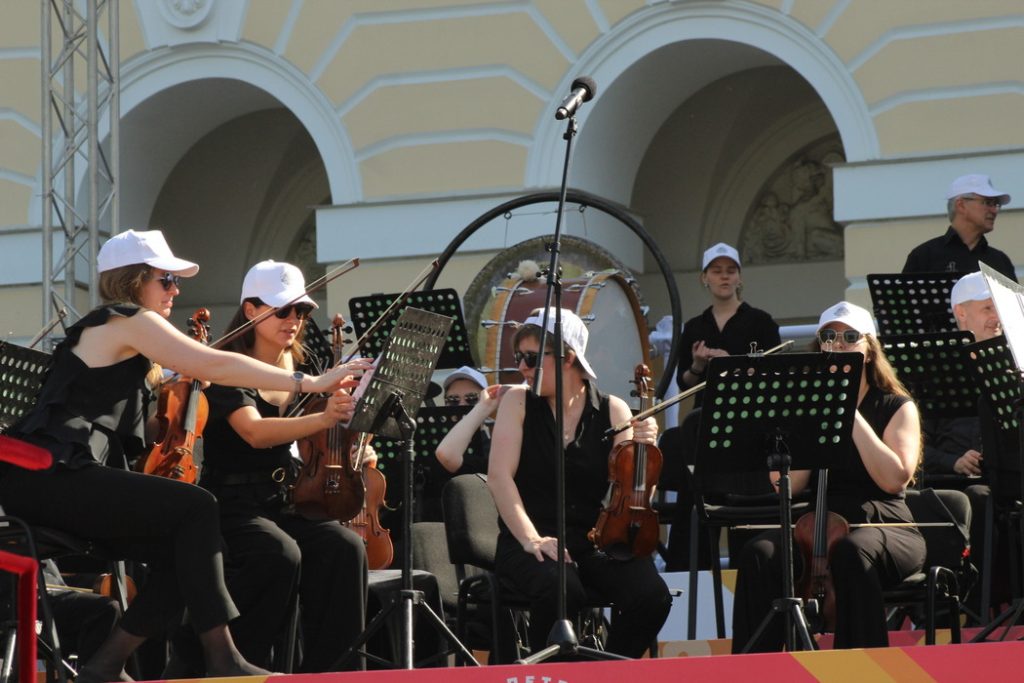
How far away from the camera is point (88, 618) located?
6.46 m

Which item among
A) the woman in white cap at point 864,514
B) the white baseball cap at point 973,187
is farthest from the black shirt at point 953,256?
the woman in white cap at point 864,514

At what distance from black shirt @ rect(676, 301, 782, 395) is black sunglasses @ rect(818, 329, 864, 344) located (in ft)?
8.83

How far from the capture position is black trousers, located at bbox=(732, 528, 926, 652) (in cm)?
603

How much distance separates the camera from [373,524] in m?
7.00

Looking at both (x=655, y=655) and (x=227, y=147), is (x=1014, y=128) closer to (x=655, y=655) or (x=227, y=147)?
(x=655, y=655)

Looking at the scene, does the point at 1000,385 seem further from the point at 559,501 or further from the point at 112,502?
the point at 112,502

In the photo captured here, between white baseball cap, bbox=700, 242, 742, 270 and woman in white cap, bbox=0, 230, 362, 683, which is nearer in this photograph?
woman in white cap, bbox=0, 230, 362, 683

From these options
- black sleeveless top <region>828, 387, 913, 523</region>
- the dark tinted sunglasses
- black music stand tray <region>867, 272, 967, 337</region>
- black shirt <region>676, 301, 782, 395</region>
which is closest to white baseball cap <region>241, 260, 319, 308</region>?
black sleeveless top <region>828, 387, 913, 523</region>

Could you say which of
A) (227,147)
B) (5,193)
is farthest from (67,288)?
(227,147)

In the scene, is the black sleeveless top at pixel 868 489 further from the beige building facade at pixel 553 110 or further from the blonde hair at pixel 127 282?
the beige building facade at pixel 553 110

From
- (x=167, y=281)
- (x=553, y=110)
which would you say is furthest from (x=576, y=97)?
(x=553, y=110)

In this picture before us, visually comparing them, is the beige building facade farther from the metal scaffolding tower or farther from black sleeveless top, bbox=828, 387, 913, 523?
black sleeveless top, bbox=828, 387, 913, 523

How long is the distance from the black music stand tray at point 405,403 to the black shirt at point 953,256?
133 inches

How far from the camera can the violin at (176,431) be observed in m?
6.07
